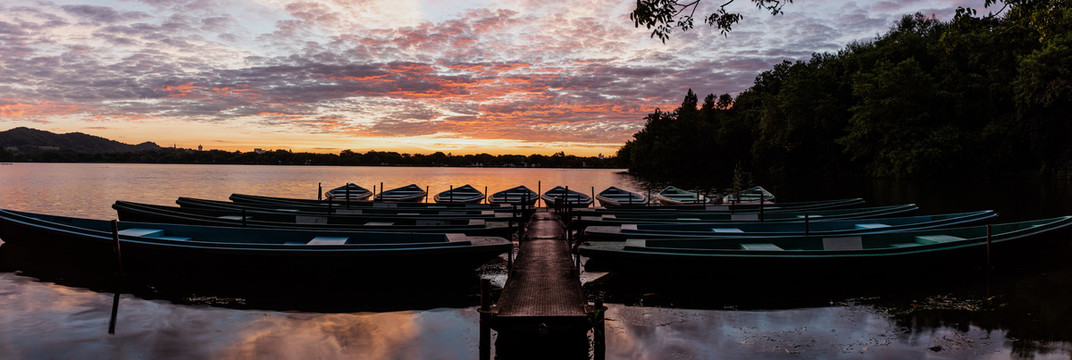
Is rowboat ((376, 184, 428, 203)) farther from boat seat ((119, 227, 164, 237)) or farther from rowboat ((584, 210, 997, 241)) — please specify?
rowboat ((584, 210, 997, 241))

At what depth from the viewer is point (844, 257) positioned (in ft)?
38.0

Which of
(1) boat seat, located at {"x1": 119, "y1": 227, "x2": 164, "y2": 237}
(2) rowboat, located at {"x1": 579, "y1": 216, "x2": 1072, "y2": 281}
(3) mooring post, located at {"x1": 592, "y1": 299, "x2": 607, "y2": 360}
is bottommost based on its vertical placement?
(3) mooring post, located at {"x1": 592, "y1": 299, "x2": 607, "y2": 360}

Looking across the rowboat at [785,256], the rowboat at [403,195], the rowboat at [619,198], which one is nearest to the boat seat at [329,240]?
the rowboat at [785,256]

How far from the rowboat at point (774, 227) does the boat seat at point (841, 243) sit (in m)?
0.78

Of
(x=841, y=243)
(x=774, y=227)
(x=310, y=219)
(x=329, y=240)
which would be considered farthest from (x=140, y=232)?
(x=841, y=243)

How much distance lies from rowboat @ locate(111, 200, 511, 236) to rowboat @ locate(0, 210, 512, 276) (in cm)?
160

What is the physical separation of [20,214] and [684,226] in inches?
758

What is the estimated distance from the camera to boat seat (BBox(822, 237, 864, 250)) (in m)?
13.3

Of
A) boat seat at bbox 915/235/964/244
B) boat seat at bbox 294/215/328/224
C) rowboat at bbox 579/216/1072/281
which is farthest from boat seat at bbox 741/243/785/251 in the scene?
boat seat at bbox 294/215/328/224

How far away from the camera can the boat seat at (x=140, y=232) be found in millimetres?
13547

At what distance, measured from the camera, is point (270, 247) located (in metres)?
11.9

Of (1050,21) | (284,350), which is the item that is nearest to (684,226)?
(1050,21)

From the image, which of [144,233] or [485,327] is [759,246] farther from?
[144,233]

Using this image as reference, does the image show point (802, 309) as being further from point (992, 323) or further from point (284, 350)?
point (284, 350)
